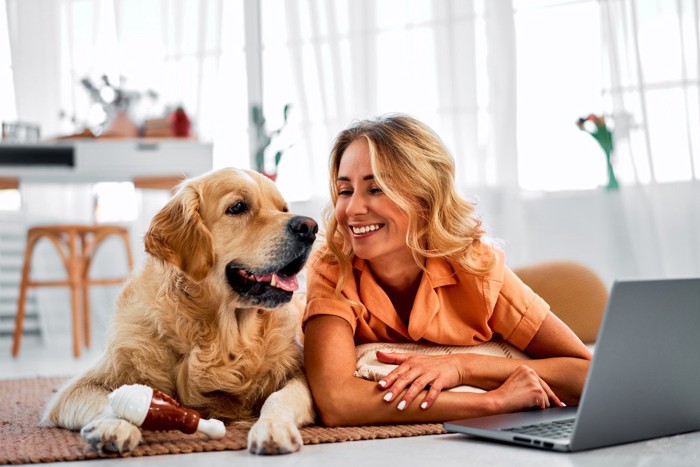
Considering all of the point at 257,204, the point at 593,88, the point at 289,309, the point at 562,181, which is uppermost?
the point at 593,88

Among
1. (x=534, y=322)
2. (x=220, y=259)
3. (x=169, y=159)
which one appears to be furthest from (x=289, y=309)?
(x=169, y=159)

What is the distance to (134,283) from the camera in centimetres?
194

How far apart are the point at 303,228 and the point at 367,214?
0.15m

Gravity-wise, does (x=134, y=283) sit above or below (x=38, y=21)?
below

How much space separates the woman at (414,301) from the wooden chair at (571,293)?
4.00 ft

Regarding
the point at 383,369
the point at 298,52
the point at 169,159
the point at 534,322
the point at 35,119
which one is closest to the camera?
the point at 383,369

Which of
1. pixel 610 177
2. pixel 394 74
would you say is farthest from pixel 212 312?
pixel 394 74

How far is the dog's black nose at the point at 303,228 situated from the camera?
184cm

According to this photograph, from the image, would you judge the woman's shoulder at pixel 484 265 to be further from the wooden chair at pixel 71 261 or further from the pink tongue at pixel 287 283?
the wooden chair at pixel 71 261

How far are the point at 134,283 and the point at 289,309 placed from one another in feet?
1.24

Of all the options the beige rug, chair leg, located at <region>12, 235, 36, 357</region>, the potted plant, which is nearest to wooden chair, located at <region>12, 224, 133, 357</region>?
chair leg, located at <region>12, 235, 36, 357</region>

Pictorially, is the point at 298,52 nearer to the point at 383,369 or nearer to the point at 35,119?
the point at 35,119

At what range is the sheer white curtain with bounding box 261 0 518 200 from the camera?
468 cm

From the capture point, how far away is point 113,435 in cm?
143
